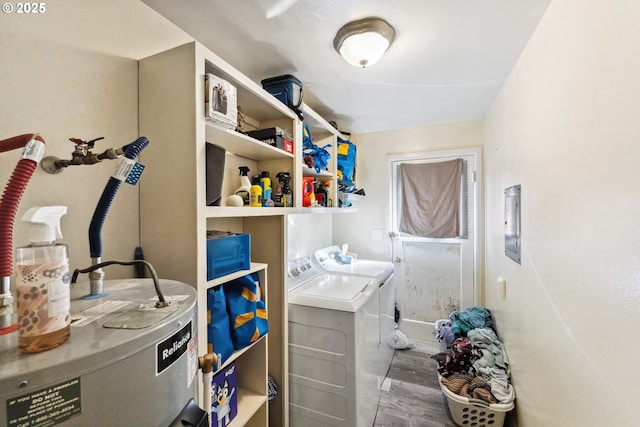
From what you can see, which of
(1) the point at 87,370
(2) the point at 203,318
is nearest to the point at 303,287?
(2) the point at 203,318

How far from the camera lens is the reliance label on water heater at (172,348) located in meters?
0.55

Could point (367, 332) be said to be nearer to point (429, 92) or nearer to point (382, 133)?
point (429, 92)

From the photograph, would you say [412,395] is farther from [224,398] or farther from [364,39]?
[364,39]

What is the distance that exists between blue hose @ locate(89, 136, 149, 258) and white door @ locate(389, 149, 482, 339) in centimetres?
268

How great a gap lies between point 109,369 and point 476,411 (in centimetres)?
206

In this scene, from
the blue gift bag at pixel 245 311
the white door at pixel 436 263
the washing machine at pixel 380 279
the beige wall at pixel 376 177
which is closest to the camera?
the blue gift bag at pixel 245 311

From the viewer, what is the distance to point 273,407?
1.68 meters

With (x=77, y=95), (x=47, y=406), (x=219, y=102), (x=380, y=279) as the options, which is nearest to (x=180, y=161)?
(x=219, y=102)

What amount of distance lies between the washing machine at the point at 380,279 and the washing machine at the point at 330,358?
375 millimetres

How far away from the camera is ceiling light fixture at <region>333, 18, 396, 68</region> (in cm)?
126

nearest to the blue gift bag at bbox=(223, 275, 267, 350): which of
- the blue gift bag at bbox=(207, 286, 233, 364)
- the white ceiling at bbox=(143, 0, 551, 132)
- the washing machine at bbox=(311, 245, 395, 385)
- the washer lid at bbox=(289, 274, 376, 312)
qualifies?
the blue gift bag at bbox=(207, 286, 233, 364)

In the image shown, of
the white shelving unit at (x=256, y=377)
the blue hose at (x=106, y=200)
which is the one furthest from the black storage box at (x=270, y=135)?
the blue hose at (x=106, y=200)

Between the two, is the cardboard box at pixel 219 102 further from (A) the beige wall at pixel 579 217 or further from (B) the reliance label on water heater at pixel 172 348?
(A) the beige wall at pixel 579 217

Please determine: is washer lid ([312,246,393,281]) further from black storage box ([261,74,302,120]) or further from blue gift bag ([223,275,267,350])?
black storage box ([261,74,302,120])
